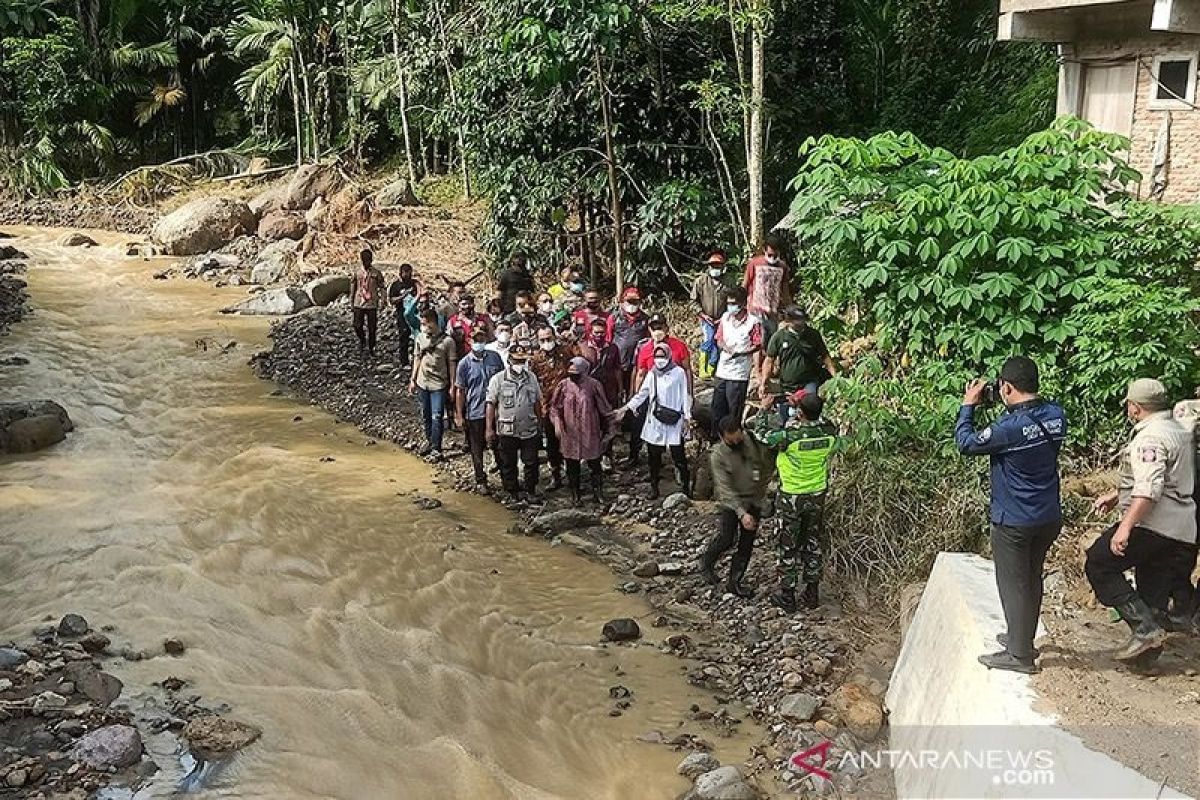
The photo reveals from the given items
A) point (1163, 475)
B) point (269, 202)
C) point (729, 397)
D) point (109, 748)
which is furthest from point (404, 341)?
point (269, 202)

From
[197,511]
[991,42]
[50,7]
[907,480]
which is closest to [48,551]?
[197,511]

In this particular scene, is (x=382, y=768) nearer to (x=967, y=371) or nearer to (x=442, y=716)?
(x=442, y=716)

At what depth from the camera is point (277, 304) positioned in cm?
1755

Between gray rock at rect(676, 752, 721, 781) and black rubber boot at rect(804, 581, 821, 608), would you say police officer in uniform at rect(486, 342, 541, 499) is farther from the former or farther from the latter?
gray rock at rect(676, 752, 721, 781)

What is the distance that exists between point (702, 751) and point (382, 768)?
180 cm

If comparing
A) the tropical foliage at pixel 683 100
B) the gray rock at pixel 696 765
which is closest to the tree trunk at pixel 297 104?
the tropical foliage at pixel 683 100

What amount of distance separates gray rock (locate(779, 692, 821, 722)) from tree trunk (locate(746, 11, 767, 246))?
643cm

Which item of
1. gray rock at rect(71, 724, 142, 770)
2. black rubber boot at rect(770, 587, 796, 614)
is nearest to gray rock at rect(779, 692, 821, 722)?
black rubber boot at rect(770, 587, 796, 614)

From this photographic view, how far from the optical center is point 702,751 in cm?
597

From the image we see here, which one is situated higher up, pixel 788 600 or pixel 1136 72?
pixel 1136 72

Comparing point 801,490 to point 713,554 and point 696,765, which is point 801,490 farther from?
point 696,765

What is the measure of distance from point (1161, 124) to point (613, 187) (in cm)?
610

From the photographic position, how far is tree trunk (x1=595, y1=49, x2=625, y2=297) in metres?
12.6

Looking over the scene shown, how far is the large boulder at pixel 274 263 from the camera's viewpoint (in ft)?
65.6
